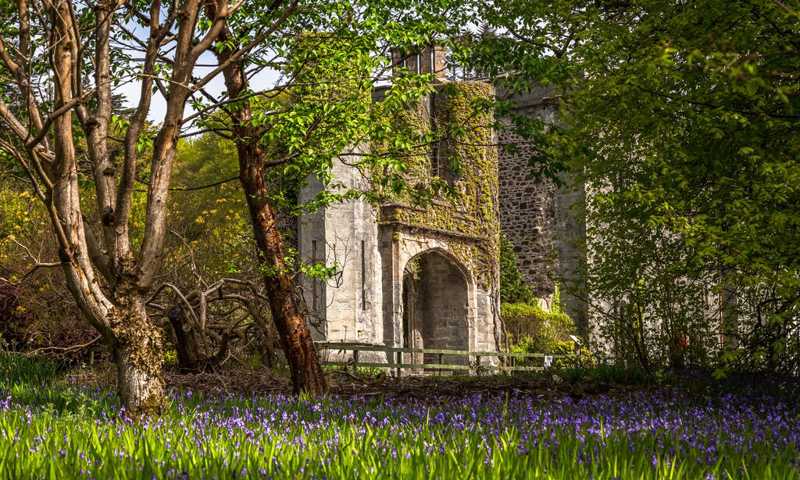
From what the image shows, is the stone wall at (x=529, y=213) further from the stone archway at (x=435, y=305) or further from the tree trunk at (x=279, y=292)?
the tree trunk at (x=279, y=292)

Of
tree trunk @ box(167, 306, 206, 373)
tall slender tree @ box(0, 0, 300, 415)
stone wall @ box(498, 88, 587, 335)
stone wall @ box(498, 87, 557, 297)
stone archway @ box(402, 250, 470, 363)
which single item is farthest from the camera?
stone wall @ box(498, 87, 557, 297)

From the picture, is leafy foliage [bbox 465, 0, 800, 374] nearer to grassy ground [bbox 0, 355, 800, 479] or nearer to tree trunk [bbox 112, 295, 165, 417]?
grassy ground [bbox 0, 355, 800, 479]

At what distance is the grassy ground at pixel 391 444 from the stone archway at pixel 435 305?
17.1 metres

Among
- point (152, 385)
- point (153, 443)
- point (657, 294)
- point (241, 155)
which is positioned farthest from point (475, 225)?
point (153, 443)

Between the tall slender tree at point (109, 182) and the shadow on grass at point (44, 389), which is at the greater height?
the tall slender tree at point (109, 182)

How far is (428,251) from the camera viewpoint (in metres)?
24.9

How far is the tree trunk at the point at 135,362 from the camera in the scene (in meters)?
7.82

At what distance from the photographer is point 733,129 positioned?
9258mm

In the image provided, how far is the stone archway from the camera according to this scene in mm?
25984

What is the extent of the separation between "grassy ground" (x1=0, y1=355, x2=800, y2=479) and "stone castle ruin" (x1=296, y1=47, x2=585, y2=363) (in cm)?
1222

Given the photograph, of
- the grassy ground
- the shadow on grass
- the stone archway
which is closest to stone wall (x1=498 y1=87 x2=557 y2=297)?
the stone archway

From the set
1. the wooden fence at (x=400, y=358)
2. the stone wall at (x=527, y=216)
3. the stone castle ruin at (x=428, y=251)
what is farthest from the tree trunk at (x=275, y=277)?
the stone wall at (x=527, y=216)

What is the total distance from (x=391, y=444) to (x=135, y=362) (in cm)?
320

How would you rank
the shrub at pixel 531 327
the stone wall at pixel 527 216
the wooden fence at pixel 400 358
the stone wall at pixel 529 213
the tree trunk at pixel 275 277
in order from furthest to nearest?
the stone wall at pixel 527 216, the stone wall at pixel 529 213, the shrub at pixel 531 327, the wooden fence at pixel 400 358, the tree trunk at pixel 275 277
